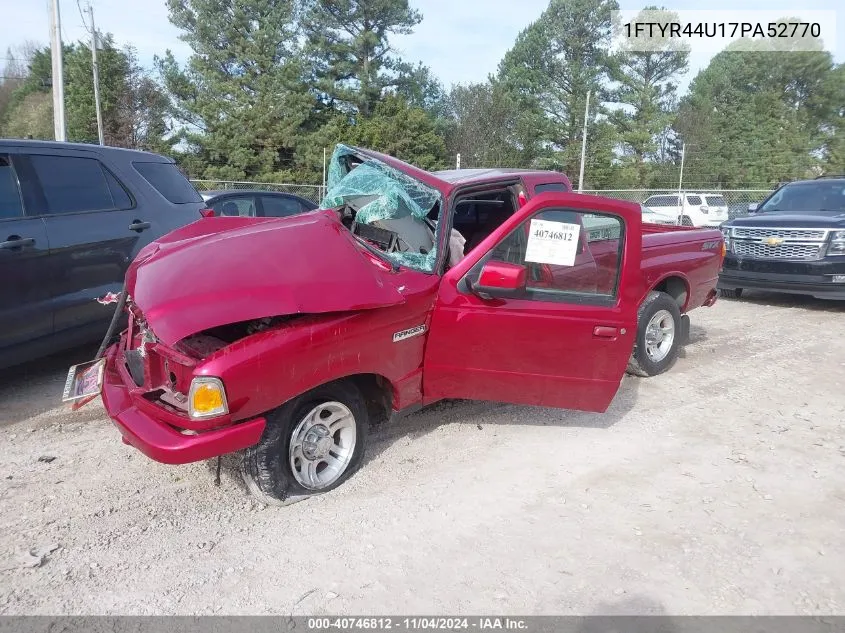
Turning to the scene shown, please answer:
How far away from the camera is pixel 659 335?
6.02 metres

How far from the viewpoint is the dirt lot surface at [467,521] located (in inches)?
113

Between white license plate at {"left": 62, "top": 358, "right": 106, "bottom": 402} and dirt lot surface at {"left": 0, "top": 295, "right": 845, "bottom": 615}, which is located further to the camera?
white license plate at {"left": 62, "top": 358, "right": 106, "bottom": 402}

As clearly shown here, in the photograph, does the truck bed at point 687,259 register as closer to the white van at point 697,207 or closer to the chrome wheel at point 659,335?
the chrome wheel at point 659,335

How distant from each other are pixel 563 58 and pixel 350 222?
151ft

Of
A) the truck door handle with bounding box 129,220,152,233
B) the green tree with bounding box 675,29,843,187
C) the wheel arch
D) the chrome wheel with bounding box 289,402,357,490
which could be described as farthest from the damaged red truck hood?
the green tree with bounding box 675,29,843,187

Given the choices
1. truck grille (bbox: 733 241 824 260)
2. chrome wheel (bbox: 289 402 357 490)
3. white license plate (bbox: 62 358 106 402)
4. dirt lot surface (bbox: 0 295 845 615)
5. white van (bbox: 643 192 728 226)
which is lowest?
dirt lot surface (bbox: 0 295 845 615)

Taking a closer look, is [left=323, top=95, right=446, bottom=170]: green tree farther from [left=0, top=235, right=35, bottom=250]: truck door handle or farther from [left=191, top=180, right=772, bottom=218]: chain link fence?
[left=0, top=235, right=35, bottom=250]: truck door handle

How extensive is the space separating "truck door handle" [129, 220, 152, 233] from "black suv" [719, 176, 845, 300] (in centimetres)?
801

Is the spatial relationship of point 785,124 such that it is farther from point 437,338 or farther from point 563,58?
point 437,338

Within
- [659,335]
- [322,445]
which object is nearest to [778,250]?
[659,335]

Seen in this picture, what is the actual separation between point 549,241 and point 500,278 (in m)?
0.50

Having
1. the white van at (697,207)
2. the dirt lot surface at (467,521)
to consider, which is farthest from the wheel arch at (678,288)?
the white van at (697,207)

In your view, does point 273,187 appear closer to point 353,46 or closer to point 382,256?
point 353,46

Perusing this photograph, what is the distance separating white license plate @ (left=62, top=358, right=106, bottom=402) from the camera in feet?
12.0
